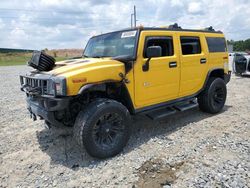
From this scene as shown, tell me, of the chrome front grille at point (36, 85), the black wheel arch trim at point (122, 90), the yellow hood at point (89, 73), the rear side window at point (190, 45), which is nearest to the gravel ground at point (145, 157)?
the black wheel arch trim at point (122, 90)

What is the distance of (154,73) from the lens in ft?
15.0

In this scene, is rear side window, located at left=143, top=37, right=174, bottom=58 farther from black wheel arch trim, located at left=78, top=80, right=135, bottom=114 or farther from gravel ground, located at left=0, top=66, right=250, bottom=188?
gravel ground, located at left=0, top=66, right=250, bottom=188

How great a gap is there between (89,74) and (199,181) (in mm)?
2148

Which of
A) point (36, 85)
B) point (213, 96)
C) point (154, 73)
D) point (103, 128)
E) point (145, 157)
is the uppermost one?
point (154, 73)

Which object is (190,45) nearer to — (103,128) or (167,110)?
(167,110)

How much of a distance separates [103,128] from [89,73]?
92 cm

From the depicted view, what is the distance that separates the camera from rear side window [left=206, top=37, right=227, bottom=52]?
19.4 ft

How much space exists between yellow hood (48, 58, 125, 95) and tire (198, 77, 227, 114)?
2.70m

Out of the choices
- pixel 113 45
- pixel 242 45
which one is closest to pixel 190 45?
pixel 113 45

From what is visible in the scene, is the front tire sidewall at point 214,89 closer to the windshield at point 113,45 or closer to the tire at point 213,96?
the tire at point 213,96

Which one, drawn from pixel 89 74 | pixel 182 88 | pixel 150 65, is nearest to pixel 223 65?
pixel 182 88

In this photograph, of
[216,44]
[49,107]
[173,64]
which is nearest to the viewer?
[49,107]

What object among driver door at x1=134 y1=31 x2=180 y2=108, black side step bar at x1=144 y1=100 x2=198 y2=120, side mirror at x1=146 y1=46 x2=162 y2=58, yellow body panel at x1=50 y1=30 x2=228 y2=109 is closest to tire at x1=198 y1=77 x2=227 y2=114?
yellow body panel at x1=50 y1=30 x2=228 y2=109

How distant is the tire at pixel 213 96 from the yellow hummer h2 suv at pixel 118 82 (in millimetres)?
38
